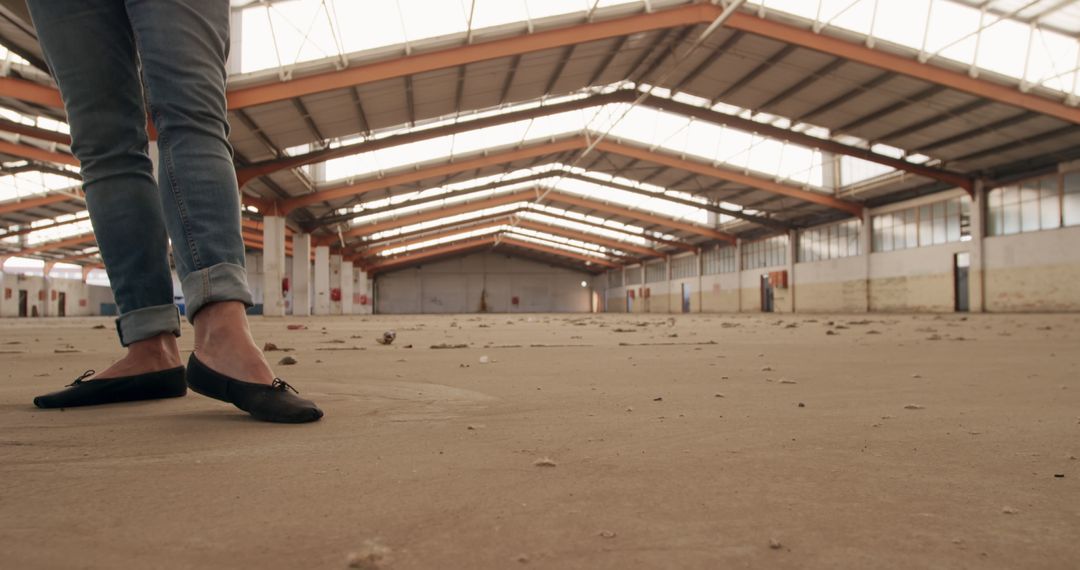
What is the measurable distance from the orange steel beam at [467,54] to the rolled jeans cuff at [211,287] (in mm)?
11994

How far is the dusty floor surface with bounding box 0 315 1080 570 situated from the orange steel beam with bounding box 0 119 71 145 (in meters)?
14.8


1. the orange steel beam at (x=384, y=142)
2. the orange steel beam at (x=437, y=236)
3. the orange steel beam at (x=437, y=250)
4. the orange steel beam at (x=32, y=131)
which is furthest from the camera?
the orange steel beam at (x=437, y=250)

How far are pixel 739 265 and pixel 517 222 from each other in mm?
12439

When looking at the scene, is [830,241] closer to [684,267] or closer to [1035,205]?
[1035,205]

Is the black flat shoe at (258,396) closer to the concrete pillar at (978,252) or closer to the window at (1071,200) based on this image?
the window at (1071,200)

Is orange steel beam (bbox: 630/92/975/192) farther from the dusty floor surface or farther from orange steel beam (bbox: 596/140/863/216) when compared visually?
the dusty floor surface

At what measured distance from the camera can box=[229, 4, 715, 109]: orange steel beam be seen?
12641mm

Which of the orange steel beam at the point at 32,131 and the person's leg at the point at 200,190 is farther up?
the orange steel beam at the point at 32,131

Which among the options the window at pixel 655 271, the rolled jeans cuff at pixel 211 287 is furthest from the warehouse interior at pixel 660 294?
the window at pixel 655 271

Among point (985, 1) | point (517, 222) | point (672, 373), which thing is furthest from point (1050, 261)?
point (517, 222)

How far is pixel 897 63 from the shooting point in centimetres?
1363

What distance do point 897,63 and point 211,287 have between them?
49.4 feet

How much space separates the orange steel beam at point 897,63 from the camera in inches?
516

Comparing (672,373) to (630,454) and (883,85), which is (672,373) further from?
(883,85)
